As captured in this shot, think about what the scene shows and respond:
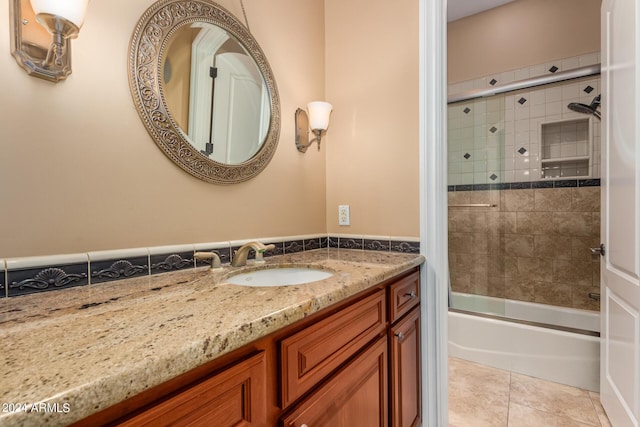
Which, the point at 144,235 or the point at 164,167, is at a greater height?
the point at 164,167

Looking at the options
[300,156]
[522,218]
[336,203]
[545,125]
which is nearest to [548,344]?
[522,218]

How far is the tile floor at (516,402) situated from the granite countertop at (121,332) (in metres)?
1.33

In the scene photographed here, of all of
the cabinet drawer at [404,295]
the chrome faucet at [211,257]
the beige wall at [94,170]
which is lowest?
the cabinet drawer at [404,295]

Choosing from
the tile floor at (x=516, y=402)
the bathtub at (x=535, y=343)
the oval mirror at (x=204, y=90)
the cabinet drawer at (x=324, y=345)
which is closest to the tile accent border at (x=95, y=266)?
the oval mirror at (x=204, y=90)

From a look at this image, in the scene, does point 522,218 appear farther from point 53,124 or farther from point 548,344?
point 53,124

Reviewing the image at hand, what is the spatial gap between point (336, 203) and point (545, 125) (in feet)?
6.93

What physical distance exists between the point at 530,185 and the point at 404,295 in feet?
6.75

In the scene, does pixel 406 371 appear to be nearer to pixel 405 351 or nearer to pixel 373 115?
pixel 405 351

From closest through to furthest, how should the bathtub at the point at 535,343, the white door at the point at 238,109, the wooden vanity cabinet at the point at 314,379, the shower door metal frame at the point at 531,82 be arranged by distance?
1. the wooden vanity cabinet at the point at 314,379
2. the white door at the point at 238,109
3. the bathtub at the point at 535,343
4. the shower door metal frame at the point at 531,82

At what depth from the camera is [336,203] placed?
1.75 metres

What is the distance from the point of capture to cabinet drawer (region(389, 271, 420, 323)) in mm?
1129

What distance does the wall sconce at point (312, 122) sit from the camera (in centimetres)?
154

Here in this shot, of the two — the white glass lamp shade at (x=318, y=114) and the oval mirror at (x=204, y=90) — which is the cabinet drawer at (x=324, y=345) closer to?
the oval mirror at (x=204, y=90)

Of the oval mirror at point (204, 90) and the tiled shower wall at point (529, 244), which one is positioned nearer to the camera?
the oval mirror at point (204, 90)
